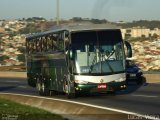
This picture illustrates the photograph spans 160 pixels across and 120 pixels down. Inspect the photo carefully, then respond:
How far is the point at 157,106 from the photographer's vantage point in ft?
63.7

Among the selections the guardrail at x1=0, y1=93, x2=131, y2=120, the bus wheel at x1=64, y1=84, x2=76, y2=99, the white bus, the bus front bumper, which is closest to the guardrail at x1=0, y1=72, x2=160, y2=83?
the bus wheel at x1=64, y1=84, x2=76, y2=99

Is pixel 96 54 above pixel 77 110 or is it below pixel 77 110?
above

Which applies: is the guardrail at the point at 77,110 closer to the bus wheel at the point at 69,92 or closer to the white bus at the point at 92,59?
the bus wheel at the point at 69,92

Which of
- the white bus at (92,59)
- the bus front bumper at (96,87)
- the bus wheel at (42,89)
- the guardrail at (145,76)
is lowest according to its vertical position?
the guardrail at (145,76)

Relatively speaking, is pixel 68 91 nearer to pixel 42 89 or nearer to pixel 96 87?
pixel 96 87

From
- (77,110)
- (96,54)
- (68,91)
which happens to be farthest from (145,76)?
(77,110)

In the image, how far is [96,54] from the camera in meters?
24.0

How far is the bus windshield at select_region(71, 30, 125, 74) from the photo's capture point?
23953 millimetres

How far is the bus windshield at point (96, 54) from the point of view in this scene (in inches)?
943

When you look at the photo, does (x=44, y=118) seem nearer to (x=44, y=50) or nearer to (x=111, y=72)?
(x=111, y=72)

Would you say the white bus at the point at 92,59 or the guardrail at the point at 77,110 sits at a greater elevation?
the white bus at the point at 92,59

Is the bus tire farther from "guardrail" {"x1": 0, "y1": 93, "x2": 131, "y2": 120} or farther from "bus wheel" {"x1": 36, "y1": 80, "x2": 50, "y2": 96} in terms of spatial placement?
"bus wheel" {"x1": 36, "y1": 80, "x2": 50, "y2": 96}

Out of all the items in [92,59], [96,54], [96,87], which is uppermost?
[96,54]

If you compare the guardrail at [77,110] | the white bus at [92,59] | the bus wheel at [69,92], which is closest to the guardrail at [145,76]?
the bus wheel at [69,92]
